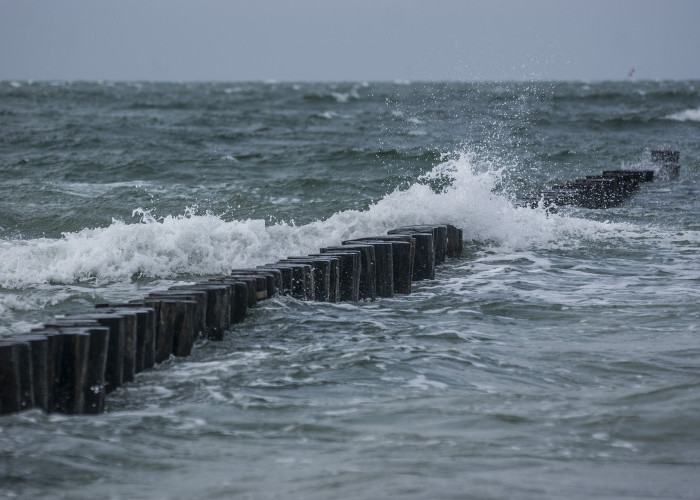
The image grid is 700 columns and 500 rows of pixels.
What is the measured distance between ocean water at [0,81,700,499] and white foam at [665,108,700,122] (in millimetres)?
23803

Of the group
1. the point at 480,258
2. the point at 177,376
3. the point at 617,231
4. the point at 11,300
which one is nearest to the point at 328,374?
the point at 177,376

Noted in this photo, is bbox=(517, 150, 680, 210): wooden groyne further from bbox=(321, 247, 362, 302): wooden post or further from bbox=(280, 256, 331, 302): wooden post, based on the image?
bbox=(280, 256, 331, 302): wooden post

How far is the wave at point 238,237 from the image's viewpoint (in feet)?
32.0

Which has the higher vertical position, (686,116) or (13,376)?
(686,116)

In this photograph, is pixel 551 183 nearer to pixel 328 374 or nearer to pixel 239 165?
pixel 239 165

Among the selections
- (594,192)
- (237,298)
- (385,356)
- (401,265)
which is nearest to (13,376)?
(237,298)

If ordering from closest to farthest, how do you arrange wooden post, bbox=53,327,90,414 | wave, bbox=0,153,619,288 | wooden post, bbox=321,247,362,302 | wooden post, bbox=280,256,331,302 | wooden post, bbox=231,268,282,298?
1. wooden post, bbox=53,327,90,414
2. wooden post, bbox=231,268,282,298
3. wooden post, bbox=280,256,331,302
4. wooden post, bbox=321,247,362,302
5. wave, bbox=0,153,619,288

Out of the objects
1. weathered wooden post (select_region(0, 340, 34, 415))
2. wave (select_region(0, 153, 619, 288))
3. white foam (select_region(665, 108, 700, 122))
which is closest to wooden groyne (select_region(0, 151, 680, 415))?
weathered wooden post (select_region(0, 340, 34, 415))

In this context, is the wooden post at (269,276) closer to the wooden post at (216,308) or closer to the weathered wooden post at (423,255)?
the wooden post at (216,308)

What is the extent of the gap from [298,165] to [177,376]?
16856 mm

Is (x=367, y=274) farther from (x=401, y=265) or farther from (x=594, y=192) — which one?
(x=594, y=192)

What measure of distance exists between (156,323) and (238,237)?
4.93 metres

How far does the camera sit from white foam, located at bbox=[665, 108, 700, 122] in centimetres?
4041

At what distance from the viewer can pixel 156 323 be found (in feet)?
20.0
